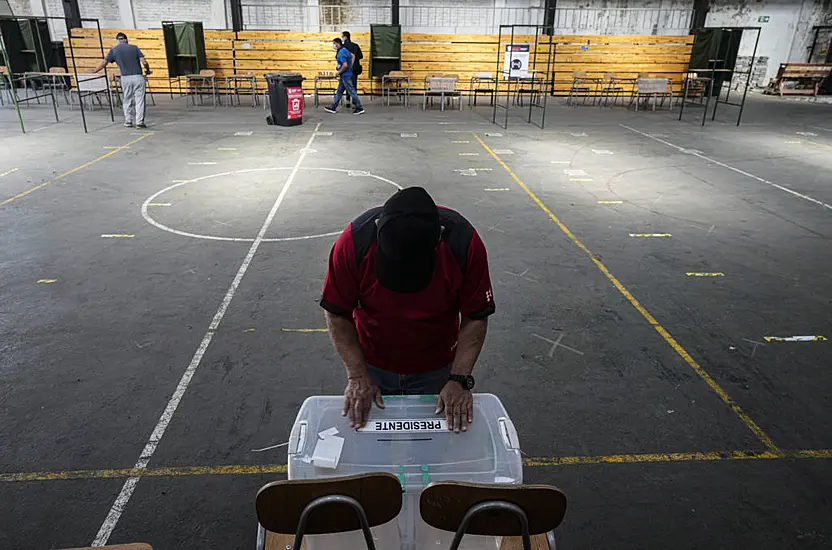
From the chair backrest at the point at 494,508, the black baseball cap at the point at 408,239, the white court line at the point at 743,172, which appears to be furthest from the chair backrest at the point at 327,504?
the white court line at the point at 743,172

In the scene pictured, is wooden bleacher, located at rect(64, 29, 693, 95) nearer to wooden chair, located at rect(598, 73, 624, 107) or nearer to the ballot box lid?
wooden chair, located at rect(598, 73, 624, 107)

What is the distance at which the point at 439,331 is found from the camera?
2.71m

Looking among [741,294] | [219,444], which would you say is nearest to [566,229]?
[741,294]

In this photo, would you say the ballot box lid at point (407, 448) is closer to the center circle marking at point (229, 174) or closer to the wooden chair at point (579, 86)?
the center circle marking at point (229, 174)

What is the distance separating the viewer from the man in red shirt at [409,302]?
7.33 ft

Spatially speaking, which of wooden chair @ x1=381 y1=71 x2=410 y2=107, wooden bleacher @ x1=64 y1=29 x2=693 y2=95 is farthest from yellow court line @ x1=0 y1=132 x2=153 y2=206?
wooden chair @ x1=381 y1=71 x2=410 y2=107

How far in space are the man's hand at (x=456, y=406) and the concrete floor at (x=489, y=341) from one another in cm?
113

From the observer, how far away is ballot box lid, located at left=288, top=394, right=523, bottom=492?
88.7 inches

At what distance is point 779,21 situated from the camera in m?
23.2

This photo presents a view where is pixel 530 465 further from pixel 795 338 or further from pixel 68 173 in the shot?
pixel 68 173

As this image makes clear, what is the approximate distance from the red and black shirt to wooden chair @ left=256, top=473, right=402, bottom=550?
2.94 ft

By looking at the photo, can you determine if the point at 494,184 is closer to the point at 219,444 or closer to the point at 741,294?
the point at 741,294

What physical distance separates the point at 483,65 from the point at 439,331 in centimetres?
2121

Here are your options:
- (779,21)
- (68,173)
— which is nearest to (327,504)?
(68,173)
